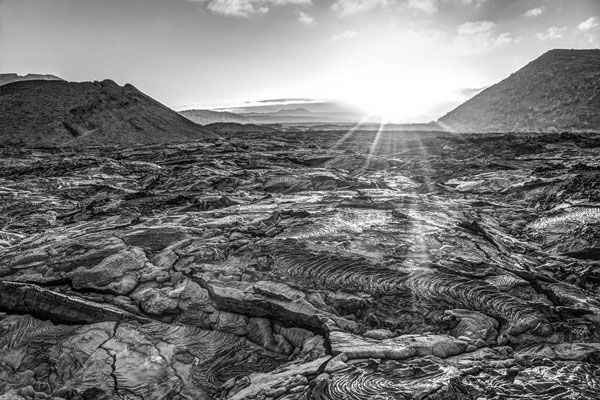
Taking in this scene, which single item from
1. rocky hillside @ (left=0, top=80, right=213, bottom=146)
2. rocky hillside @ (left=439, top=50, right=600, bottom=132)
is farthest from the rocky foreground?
rocky hillside @ (left=439, top=50, right=600, bottom=132)

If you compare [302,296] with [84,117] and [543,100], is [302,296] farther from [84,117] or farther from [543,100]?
[543,100]

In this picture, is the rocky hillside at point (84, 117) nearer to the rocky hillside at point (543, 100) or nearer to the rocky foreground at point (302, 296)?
the rocky foreground at point (302, 296)

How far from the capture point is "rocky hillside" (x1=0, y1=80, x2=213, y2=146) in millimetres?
24281

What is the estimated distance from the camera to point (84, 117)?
1069 inches

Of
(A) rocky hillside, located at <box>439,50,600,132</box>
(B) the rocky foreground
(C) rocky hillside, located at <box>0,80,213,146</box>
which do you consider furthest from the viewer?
(A) rocky hillside, located at <box>439,50,600,132</box>

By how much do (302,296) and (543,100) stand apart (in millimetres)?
49494

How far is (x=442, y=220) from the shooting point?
26.5 ft

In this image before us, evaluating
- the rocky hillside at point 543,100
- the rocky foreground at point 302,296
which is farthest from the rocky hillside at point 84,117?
the rocky hillside at point 543,100

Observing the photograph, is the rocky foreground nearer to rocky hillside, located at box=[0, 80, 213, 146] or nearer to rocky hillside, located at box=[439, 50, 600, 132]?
rocky hillside, located at box=[0, 80, 213, 146]

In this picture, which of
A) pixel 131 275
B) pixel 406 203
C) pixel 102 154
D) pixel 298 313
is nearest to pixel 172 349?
pixel 298 313

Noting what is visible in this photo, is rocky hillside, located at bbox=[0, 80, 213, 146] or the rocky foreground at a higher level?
rocky hillside, located at bbox=[0, 80, 213, 146]

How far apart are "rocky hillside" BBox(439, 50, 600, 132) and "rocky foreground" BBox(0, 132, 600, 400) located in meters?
33.5

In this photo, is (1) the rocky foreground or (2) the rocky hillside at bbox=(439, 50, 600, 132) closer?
(1) the rocky foreground

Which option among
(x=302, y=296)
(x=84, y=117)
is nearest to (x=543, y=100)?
(x=302, y=296)
